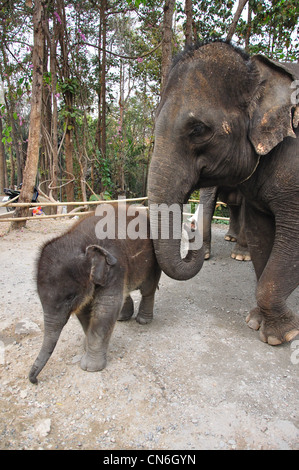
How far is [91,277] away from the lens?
8.29 feet

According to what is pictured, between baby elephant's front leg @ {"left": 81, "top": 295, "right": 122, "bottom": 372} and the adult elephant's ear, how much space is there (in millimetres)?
1577

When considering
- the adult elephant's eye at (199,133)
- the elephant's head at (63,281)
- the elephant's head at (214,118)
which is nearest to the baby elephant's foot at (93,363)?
the elephant's head at (63,281)

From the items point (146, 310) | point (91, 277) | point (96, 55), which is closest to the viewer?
point (91, 277)

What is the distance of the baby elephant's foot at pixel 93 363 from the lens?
2.68 metres

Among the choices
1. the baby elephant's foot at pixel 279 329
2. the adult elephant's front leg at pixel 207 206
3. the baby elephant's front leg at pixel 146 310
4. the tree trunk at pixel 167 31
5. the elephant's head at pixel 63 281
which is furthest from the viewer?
the tree trunk at pixel 167 31

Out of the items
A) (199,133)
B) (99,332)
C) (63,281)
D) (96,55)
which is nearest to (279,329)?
(99,332)

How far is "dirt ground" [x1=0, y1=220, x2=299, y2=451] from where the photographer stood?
6.89 feet

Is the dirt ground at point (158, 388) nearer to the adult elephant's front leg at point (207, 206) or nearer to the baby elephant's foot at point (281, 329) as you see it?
the baby elephant's foot at point (281, 329)

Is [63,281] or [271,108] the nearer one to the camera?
[63,281]

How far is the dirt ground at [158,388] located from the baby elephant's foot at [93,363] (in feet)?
0.17

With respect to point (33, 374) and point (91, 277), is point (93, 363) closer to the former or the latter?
point (33, 374)

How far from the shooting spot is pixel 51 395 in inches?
95.4

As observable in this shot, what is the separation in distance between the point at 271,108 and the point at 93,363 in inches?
90.1

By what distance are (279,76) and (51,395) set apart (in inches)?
111
